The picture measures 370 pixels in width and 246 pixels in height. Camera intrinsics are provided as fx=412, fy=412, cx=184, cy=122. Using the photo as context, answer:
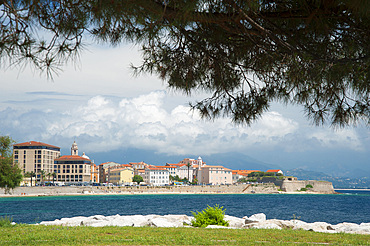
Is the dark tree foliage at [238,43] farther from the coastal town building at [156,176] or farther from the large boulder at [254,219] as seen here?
the coastal town building at [156,176]

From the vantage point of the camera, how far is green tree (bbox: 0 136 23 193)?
29.9m

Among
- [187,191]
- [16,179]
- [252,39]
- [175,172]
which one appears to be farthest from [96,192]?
Answer: [252,39]

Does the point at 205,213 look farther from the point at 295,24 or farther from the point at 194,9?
the point at 194,9

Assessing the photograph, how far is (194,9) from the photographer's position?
421 cm

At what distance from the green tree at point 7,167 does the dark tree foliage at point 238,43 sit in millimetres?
25952

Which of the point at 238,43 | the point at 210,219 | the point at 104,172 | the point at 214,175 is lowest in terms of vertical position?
the point at 214,175

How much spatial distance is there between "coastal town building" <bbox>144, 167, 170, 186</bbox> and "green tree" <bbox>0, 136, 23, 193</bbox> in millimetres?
108825

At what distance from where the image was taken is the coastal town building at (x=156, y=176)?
142387 mm

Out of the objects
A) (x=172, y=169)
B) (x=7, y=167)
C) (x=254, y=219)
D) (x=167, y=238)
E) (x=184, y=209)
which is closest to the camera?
(x=167, y=238)

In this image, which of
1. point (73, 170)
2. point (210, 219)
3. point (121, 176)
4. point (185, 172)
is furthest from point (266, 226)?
point (185, 172)

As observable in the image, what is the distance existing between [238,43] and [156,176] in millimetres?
138767

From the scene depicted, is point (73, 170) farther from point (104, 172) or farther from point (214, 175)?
point (214, 175)

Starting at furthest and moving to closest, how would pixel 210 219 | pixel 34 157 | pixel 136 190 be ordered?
pixel 34 157 < pixel 136 190 < pixel 210 219

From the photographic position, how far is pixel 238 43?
21.2 ft
